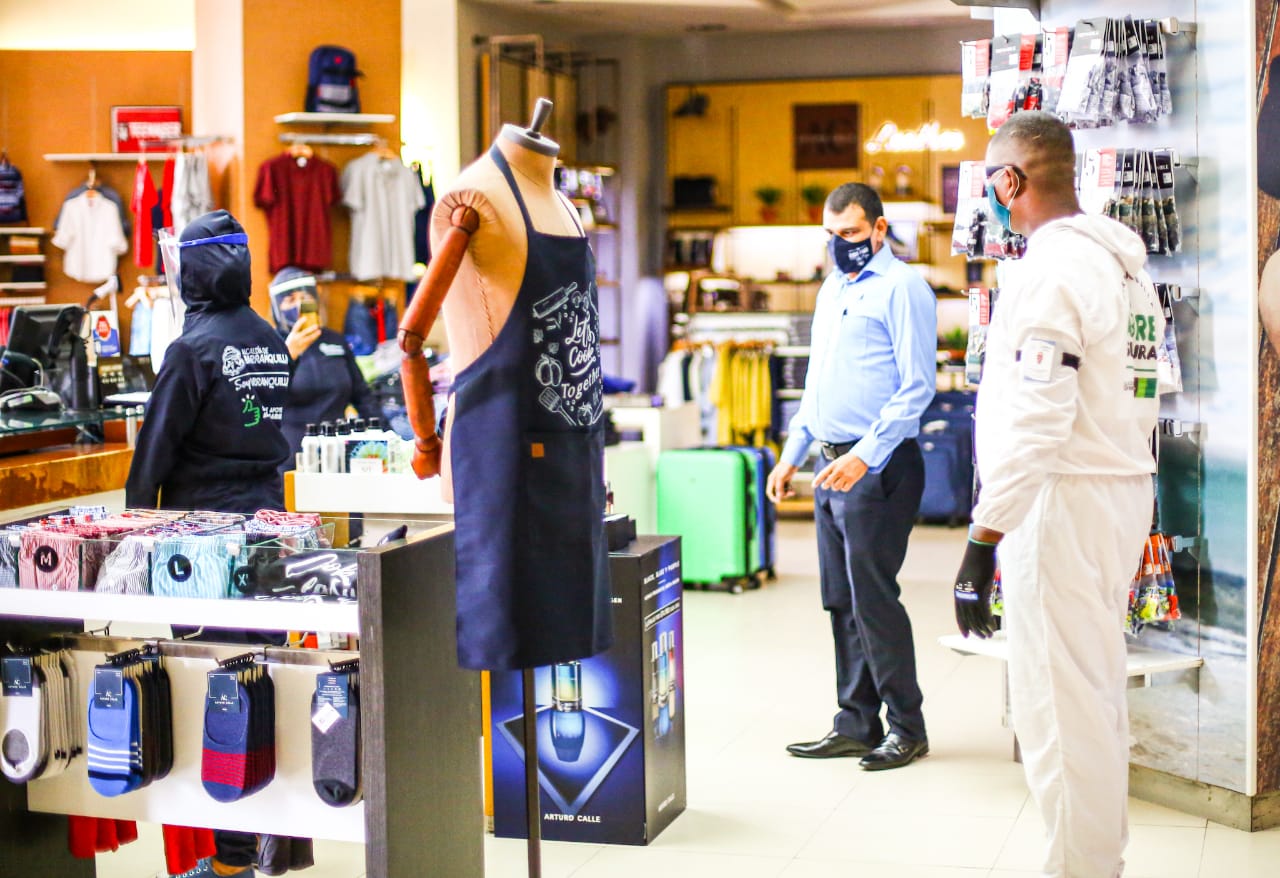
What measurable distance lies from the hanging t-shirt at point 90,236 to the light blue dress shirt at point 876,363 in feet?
22.7

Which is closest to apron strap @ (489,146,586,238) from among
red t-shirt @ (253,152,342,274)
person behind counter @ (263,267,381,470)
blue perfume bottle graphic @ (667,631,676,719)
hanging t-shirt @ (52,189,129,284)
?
blue perfume bottle graphic @ (667,631,676,719)

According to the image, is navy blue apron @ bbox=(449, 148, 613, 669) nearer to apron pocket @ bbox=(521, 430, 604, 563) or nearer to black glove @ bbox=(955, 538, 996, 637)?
apron pocket @ bbox=(521, 430, 604, 563)

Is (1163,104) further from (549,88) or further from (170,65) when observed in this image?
(170,65)

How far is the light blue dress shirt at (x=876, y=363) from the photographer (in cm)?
436

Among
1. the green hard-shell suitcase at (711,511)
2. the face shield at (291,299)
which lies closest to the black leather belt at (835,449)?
the face shield at (291,299)

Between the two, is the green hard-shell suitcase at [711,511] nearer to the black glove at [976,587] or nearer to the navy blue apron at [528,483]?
the black glove at [976,587]

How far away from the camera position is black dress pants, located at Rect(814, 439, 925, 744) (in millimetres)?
4438

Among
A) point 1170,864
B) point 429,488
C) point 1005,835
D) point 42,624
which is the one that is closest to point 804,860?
point 1005,835

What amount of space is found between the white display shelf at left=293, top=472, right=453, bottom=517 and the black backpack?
4937 mm

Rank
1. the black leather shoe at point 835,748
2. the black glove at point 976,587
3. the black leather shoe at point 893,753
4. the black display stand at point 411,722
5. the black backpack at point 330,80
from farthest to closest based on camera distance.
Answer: the black backpack at point 330,80 → the black leather shoe at point 835,748 → the black leather shoe at point 893,753 → the black glove at point 976,587 → the black display stand at point 411,722

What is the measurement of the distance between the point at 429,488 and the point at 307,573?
5.80ft

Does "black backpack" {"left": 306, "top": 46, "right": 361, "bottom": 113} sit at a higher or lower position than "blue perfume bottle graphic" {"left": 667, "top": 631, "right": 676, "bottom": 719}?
higher

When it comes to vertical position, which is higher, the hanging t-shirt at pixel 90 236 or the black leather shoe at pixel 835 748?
the hanging t-shirt at pixel 90 236

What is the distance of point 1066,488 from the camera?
2.92 m
